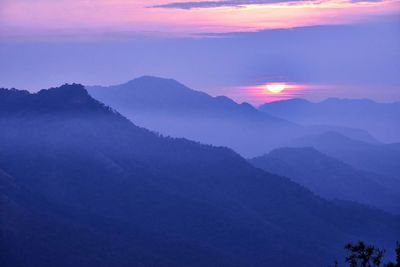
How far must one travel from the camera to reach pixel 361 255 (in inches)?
3007

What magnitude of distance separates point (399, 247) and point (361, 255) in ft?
11.7

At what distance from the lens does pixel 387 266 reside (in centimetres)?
7244

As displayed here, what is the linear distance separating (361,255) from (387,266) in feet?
13.9

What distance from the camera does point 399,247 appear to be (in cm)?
7638

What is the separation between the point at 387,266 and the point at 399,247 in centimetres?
455
